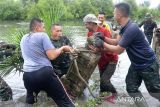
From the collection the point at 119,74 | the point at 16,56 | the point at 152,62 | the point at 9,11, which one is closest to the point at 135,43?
the point at 152,62

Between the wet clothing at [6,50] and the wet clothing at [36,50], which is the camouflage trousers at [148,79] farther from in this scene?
the wet clothing at [6,50]

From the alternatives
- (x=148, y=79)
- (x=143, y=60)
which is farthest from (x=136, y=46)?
(x=148, y=79)

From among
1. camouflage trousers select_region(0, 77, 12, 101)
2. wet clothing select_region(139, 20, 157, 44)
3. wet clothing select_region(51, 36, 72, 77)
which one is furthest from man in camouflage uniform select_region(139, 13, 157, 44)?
camouflage trousers select_region(0, 77, 12, 101)

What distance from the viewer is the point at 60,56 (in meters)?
6.44

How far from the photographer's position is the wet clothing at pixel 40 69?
4.94 meters

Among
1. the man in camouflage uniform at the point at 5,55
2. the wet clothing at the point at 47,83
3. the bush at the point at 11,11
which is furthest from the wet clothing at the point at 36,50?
the bush at the point at 11,11

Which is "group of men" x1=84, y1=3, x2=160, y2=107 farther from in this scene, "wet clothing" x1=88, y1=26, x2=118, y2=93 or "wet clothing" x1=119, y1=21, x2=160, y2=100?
"wet clothing" x1=88, y1=26, x2=118, y2=93

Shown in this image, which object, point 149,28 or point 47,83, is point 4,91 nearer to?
point 47,83

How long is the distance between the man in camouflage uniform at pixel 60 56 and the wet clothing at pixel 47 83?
129 centimetres

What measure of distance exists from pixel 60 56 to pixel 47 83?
1.52 metres

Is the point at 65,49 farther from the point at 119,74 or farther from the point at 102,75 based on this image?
the point at 119,74

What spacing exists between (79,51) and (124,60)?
7.96m

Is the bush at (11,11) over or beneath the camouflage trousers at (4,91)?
beneath

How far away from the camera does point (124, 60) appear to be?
1380 cm
